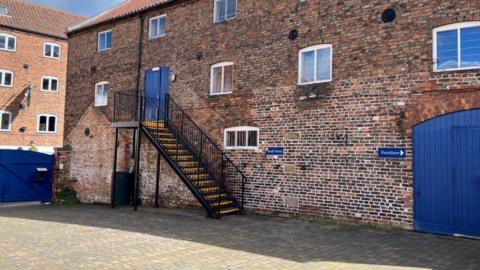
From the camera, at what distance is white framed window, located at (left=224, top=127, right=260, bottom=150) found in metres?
12.2

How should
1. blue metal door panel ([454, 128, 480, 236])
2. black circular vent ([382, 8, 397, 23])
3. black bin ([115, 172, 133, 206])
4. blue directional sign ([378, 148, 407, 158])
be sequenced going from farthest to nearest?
1. black bin ([115, 172, 133, 206])
2. black circular vent ([382, 8, 397, 23])
3. blue directional sign ([378, 148, 407, 158])
4. blue metal door panel ([454, 128, 480, 236])

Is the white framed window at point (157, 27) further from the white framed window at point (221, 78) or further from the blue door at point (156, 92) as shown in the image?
the white framed window at point (221, 78)

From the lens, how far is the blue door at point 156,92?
48.0 ft

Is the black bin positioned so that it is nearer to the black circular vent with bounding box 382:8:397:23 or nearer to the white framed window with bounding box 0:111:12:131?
the black circular vent with bounding box 382:8:397:23

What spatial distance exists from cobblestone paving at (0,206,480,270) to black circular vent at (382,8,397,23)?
497cm

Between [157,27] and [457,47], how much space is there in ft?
33.6

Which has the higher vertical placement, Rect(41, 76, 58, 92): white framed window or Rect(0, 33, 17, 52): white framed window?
Rect(0, 33, 17, 52): white framed window

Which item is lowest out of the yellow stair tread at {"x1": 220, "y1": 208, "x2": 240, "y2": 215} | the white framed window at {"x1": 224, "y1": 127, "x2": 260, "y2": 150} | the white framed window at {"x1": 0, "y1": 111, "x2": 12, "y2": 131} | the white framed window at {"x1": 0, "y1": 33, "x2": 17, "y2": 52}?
the yellow stair tread at {"x1": 220, "y1": 208, "x2": 240, "y2": 215}

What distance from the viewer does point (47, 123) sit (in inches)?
1152

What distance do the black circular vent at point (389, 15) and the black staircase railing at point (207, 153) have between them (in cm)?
573

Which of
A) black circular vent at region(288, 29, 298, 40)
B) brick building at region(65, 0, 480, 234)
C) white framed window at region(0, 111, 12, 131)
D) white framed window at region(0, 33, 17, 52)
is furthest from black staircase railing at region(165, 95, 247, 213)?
white framed window at region(0, 33, 17, 52)

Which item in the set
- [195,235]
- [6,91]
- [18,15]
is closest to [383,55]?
[195,235]

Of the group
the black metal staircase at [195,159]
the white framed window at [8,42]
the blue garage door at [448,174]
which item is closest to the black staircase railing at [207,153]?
the black metal staircase at [195,159]

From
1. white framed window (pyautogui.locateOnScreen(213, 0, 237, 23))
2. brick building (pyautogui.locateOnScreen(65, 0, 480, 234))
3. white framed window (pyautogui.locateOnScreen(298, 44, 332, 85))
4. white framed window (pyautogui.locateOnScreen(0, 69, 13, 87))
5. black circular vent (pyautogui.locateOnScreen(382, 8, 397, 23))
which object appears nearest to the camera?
brick building (pyautogui.locateOnScreen(65, 0, 480, 234))
